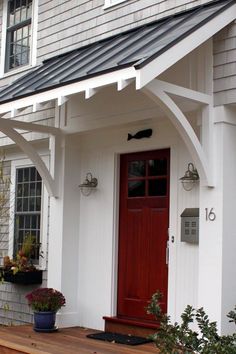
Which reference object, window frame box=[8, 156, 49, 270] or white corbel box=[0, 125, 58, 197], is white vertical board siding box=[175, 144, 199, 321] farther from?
window frame box=[8, 156, 49, 270]

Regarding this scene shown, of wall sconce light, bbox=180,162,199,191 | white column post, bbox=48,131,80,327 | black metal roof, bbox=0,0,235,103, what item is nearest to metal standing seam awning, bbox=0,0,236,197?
black metal roof, bbox=0,0,235,103

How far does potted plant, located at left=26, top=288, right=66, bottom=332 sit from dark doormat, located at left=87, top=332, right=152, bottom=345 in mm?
524

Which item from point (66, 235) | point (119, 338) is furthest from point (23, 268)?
point (119, 338)

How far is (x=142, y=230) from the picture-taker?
288 inches

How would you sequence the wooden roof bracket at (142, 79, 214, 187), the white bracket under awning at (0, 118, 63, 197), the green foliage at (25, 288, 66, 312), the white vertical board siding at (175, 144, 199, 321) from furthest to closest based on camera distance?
the white bracket under awning at (0, 118, 63, 197) < the green foliage at (25, 288, 66, 312) < the white vertical board siding at (175, 144, 199, 321) < the wooden roof bracket at (142, 79, 214, 187)

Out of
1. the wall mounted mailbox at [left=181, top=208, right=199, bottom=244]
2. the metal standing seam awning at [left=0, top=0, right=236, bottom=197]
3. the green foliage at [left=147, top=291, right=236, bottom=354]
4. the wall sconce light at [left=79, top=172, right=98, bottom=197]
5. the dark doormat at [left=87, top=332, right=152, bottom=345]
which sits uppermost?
the metal standing seam awning at [left=0, top=0, right=236, bottom=197]

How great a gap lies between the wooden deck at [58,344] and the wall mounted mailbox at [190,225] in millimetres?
1207

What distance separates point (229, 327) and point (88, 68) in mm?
2864

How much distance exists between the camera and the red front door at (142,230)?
7070mm

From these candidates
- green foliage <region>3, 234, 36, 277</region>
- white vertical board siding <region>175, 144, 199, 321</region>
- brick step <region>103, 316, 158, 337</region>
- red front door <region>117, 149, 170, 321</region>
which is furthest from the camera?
green foliage <region>3, 234, 36, 277</region>

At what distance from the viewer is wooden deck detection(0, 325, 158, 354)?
20.5 feet

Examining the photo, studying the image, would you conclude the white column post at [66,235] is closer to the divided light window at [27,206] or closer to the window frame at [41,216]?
the window frame at [41,216]

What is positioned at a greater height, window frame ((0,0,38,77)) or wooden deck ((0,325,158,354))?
window frame ((0,0,38,77))

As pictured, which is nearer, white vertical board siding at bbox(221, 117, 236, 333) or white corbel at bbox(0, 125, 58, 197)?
white vertical board siding at bbox(221, 117, 236, 333)
